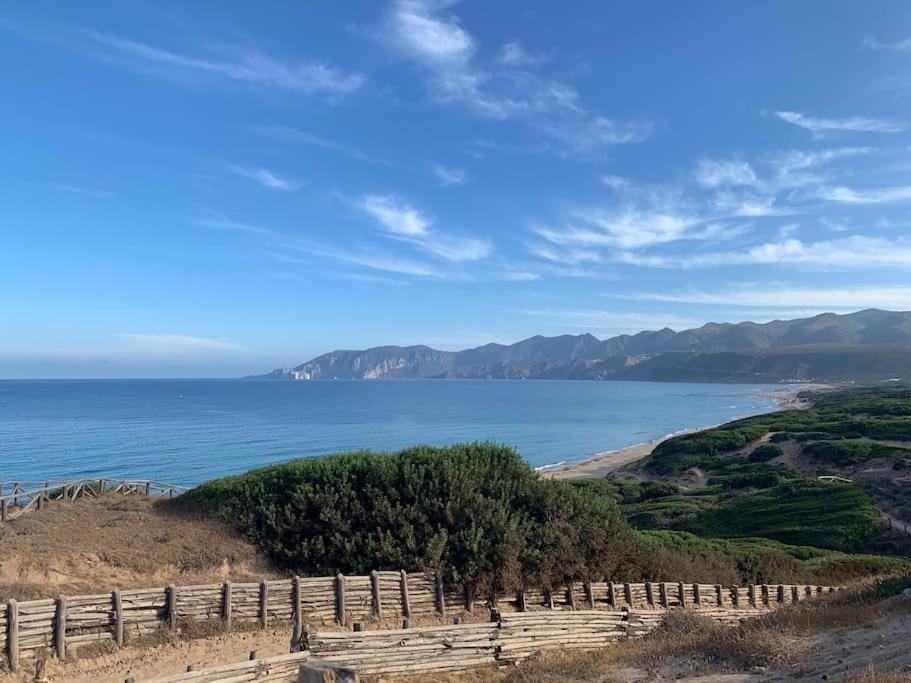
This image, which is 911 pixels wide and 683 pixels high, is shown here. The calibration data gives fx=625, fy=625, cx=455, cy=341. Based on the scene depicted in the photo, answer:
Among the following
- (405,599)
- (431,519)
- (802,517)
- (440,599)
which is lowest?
(802,517)

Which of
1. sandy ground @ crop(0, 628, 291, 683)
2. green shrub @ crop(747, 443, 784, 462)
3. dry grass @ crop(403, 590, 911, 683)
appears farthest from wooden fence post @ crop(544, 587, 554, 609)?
green shrub @ crop(747, 443, 784, 462)

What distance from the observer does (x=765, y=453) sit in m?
52.8

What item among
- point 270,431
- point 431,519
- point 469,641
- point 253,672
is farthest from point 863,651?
point 270,431

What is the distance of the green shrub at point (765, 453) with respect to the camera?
52281 millimetres

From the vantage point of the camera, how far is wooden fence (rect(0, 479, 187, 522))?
20.5 metres

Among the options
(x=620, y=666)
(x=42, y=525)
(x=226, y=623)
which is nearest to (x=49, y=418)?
(x=42, y=525)

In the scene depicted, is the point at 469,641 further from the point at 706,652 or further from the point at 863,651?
the point at 863,651

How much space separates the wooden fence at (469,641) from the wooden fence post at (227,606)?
2.92 metres

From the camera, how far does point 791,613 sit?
13.6m

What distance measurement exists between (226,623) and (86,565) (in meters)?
4.98

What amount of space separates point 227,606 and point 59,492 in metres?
16.7

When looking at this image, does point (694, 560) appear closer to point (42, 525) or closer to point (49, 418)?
point (42, 525)

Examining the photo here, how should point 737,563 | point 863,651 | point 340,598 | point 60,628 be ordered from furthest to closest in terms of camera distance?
Result: point 737,563 → point 340,598 → point 60,628 → point 863,651

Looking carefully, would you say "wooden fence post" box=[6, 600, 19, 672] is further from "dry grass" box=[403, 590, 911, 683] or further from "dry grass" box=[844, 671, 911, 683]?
"dry grass" box=[844, 671, 911, 683]
